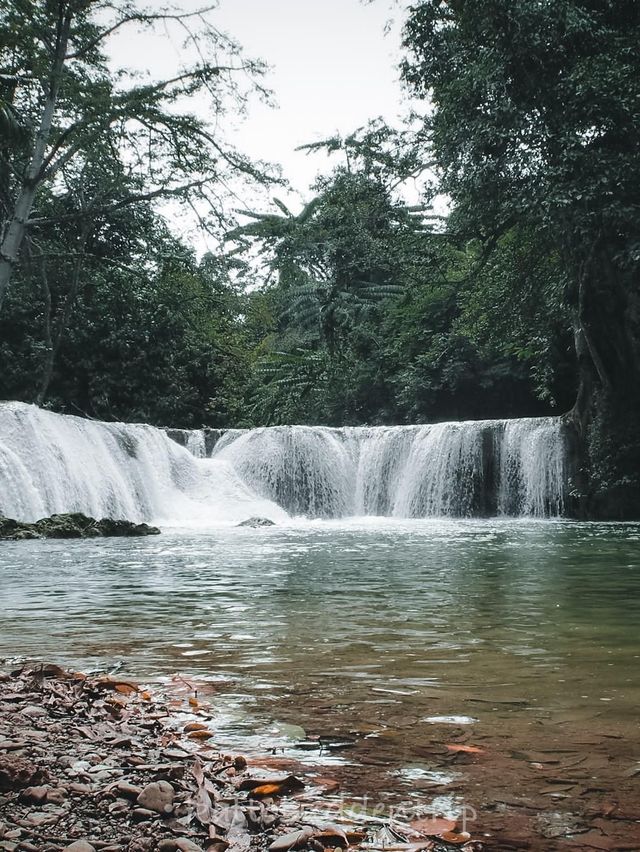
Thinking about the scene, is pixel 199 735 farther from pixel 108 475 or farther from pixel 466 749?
pixel 108 475

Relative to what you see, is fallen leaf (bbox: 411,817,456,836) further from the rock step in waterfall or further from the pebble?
the rock step in waterfall

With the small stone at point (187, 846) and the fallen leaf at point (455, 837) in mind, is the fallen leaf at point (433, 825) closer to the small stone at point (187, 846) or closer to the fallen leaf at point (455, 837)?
the fallen leaf at point (455, 837)

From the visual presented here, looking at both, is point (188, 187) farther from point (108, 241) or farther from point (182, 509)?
point (108, 241)

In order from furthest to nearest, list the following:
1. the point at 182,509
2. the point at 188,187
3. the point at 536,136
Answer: the point at 182,509 → the point at 536,136 → the point at 188,187

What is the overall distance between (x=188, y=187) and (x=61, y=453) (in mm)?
7566

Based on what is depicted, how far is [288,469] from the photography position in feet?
76.2

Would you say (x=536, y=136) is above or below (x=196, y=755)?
above

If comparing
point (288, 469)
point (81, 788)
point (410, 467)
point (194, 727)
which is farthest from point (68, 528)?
point (81, 788)

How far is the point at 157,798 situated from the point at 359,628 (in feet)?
9.82

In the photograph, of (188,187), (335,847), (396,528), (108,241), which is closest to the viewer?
(335,847)

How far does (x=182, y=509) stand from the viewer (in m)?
20.6

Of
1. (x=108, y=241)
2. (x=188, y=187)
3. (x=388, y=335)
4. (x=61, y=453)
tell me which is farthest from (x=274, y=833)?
(x=388, y=335)

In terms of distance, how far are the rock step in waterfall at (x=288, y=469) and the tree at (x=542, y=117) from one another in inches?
226

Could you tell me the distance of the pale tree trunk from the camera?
10.1 m
